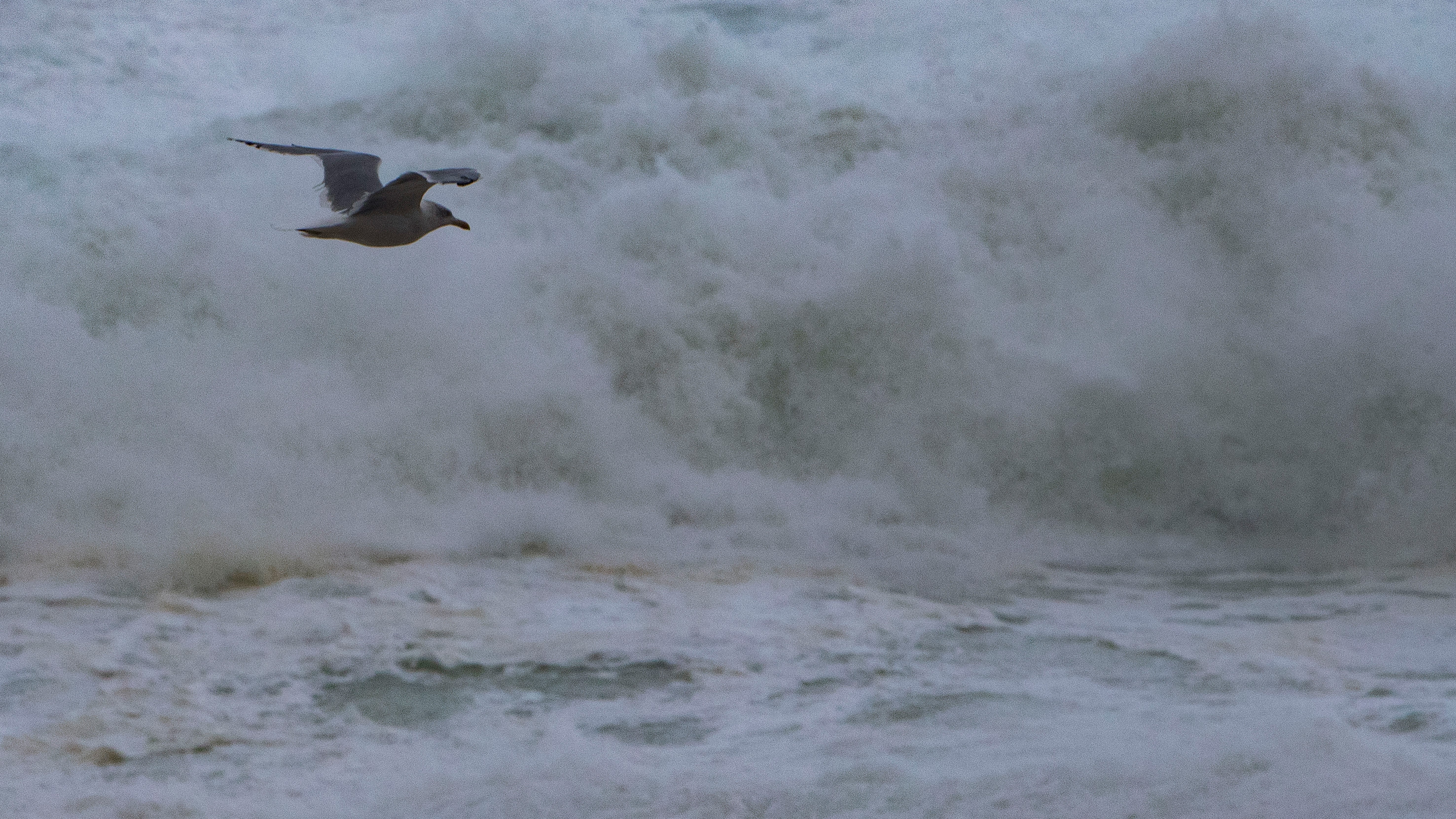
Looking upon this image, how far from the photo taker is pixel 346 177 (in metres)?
4.45

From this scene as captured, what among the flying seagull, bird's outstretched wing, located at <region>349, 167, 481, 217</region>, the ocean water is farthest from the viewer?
the ocean water

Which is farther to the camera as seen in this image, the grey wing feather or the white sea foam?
the white sea foam

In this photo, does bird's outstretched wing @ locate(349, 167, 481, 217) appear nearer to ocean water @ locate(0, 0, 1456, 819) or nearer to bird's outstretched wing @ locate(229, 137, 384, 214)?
bird's outstretched wing @ locate(229, 137, 384, 214)

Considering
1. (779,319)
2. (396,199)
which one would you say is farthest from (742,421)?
(396,199)

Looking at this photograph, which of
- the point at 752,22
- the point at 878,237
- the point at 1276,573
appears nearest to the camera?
the point at 1276,573

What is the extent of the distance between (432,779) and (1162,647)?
8.41 feet

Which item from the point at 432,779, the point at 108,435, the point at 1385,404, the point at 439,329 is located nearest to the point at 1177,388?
the point at 1385,404

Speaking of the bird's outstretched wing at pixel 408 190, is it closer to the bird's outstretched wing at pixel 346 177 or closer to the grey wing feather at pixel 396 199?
the grey wing feather at pixel 396 199

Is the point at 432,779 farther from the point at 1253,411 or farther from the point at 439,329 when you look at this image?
the point at 1253,411

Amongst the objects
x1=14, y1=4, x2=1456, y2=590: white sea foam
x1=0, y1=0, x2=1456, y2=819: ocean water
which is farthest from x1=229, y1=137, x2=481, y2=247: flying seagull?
x1=14, y1=4, x2=1456, y2=590: white sea foam

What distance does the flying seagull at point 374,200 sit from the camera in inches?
151

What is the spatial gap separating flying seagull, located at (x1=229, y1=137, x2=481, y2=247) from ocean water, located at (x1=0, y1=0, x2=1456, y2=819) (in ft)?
4.95

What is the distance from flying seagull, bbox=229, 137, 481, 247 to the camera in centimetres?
384

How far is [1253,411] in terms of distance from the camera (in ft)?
22.4
